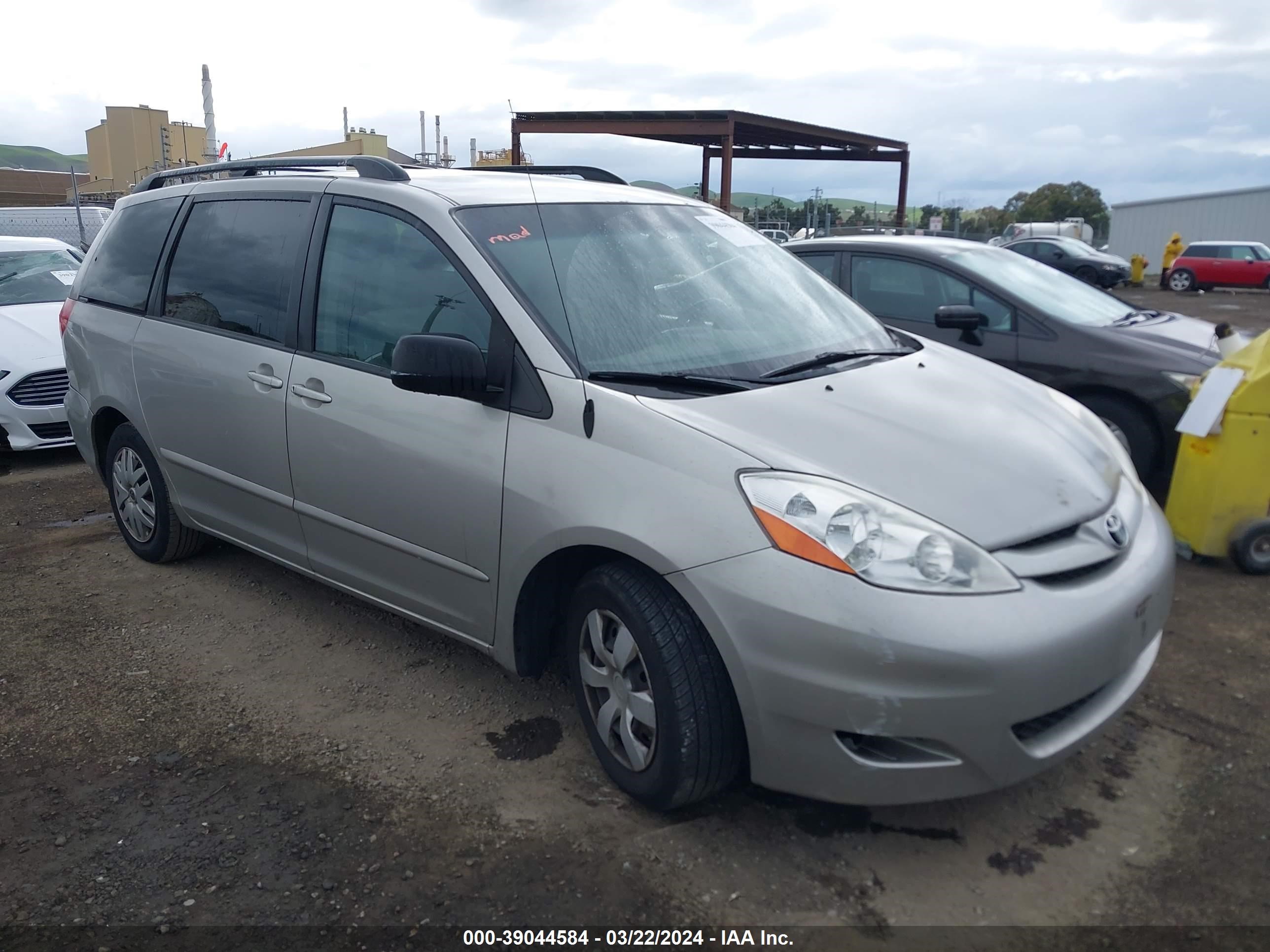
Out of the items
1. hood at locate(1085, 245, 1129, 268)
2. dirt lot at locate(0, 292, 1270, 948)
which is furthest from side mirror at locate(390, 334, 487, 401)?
hood at locate(1085, 245, 1129, 268)

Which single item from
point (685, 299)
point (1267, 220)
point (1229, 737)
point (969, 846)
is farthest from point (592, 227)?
point (1267, 220)

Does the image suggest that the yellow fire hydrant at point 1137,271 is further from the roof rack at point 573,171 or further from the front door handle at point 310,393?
the front door handle at point 310,393

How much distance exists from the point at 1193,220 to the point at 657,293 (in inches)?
1609

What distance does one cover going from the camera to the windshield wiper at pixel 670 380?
2.93 m

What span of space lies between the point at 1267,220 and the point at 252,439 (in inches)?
1574

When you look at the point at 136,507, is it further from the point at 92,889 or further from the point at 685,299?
the point at 685,299

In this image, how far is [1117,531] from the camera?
280 cm

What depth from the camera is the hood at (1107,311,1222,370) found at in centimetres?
559

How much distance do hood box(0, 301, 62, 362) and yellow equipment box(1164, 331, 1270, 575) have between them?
278 inches

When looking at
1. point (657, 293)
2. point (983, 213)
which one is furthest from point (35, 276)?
point (983, 213)

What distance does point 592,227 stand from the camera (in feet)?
11.5

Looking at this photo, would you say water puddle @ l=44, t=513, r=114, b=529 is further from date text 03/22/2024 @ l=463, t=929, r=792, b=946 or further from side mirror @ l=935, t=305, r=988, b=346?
side mirror @ l=935, t=305, r=988, b=346

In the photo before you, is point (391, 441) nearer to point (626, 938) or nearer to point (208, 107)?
point (626, 938)

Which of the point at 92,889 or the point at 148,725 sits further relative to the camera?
the point at 148,725
